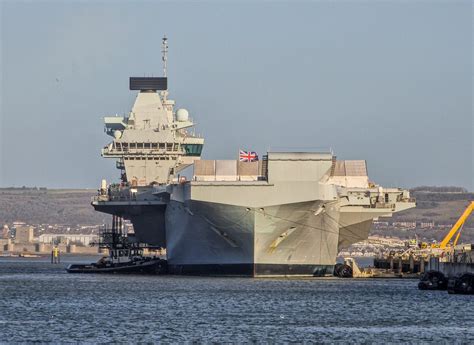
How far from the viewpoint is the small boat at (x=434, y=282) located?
67562 millimetres

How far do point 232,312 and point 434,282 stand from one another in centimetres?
1952

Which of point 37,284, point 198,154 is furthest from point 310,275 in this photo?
point 198,154

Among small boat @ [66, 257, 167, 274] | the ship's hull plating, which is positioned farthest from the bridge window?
the ship's hull plating

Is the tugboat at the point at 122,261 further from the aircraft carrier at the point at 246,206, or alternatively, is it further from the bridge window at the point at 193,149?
the bridge window at the point at 193,149

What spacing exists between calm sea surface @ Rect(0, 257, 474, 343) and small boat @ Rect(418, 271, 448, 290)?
80 cm

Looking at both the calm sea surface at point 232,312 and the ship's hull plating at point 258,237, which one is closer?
the calm sea surface at point 232,312

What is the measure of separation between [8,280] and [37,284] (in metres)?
8.57

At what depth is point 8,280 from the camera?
83.6 m

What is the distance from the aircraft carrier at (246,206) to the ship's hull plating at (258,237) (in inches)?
2.0

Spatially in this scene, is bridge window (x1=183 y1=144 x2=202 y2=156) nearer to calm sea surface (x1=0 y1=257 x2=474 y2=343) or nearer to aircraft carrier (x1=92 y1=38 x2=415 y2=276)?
aircraft carrier (x1=92 y1=38 x2=415 y2=276)

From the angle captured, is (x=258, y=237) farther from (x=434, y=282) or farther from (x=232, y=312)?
(x=232, y=312)

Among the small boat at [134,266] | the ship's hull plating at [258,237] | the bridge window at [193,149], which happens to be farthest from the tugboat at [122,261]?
the ship's hull plating at [258,237]

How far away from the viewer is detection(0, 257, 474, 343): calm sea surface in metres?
42.6

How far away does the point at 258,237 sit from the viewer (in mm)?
70500
